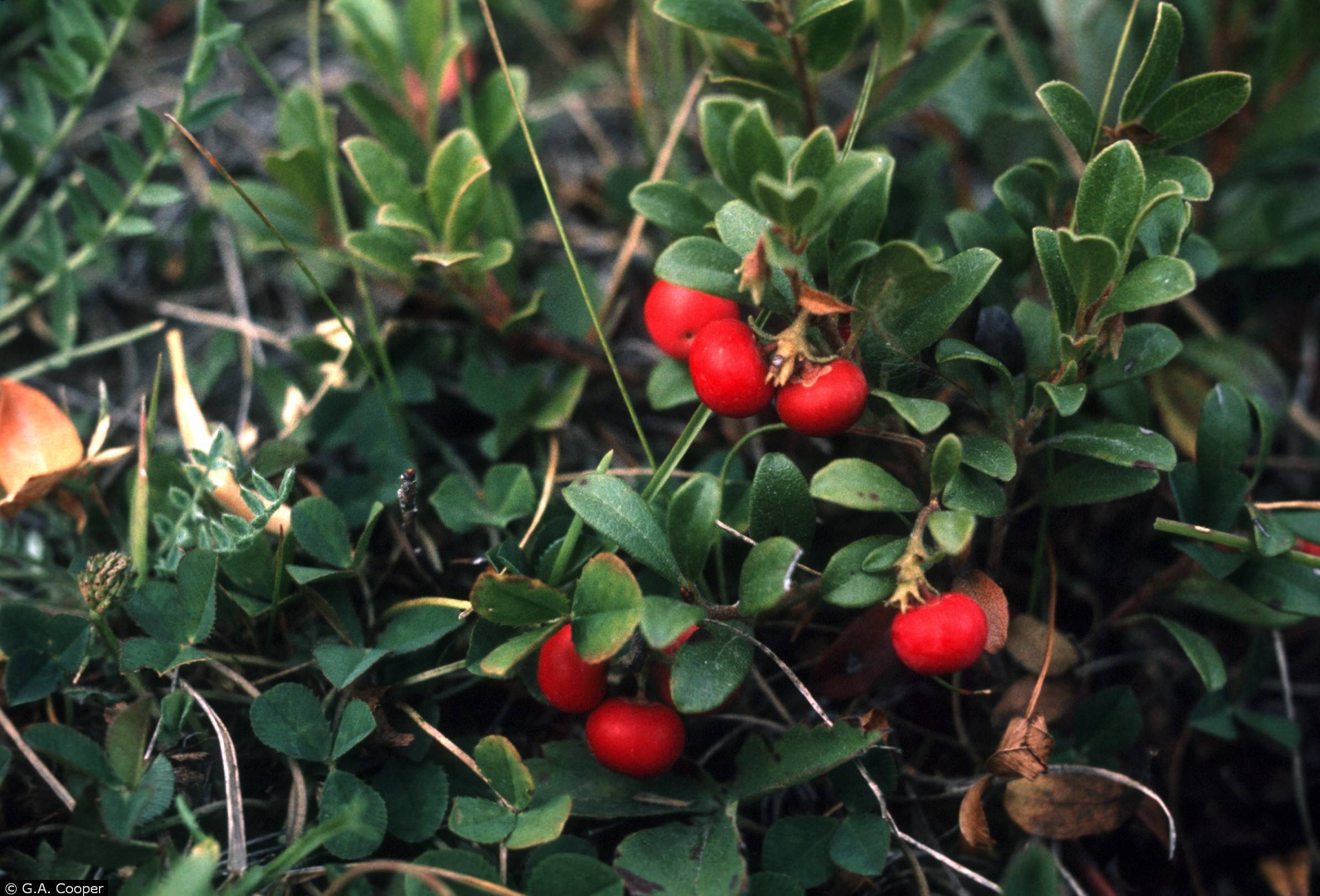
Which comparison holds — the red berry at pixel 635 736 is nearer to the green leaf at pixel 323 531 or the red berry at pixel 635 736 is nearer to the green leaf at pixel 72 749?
the green leaf at pixel 323 531

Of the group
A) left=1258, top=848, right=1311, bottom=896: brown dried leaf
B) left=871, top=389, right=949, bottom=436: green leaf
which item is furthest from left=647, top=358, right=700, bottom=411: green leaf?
left=1258, top=848, right=1311, bottom=896: brown dried leaf

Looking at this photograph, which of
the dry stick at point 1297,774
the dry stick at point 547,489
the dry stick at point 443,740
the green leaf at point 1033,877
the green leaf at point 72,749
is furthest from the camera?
the dry stick at point 1297,774

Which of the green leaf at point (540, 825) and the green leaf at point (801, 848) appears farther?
the green leaf at point (801, 848)

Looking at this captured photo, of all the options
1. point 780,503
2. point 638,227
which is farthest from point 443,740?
point 638,227

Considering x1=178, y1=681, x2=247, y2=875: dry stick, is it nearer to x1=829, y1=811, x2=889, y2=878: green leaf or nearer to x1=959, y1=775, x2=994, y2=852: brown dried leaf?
x1=829, y1=811, x2=889, y2=878: green leaf

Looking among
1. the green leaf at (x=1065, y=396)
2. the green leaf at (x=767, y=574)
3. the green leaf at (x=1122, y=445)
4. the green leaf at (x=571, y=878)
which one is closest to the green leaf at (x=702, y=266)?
the green leaf at (x=767, y=574)

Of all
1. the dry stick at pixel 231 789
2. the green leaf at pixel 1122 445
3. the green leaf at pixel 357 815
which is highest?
the green leaf at pixel 1122 445
